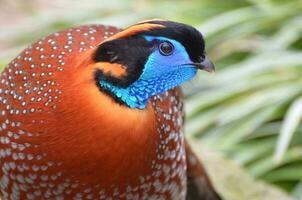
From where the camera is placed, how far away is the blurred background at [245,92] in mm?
4762

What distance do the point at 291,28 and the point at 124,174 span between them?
2.73 meters

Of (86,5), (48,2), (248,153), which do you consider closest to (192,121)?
(248,153)

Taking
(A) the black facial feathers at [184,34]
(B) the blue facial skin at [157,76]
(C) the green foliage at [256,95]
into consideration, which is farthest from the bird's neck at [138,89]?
(C) the green foliage at [256,95]

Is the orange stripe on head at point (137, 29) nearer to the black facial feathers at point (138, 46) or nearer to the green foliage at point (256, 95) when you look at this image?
the black facial feathers at point (138, 46)

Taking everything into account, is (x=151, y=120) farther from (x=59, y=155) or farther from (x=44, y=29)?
(x=44, y=29)

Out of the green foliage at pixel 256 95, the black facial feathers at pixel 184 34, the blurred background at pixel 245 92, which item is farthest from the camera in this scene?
the green foliage at pixel 256 95

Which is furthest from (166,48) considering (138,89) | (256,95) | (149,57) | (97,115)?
(256,95)

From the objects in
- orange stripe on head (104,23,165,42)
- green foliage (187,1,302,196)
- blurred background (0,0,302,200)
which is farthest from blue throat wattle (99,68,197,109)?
green foliage (187,1,302,196)

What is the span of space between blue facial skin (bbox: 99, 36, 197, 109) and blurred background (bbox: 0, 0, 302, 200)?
5.47 feet

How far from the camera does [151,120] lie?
2.95m

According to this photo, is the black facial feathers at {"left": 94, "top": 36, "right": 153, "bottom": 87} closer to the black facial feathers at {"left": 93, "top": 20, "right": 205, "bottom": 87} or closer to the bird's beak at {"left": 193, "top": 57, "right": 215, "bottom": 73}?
the black facial feathers at {"left": 93, "top": 20, "right": 205, "bottom": 87}

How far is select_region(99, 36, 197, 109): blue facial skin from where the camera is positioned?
2.75 meters

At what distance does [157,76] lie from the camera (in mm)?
2766

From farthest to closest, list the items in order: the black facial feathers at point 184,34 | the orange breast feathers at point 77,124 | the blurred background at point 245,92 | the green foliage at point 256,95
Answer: the green foliage at point 256,95 < the blurred background at point 245,92 < the orange breast feathers at point 77,124 < the black facial feathers at point 184,34
